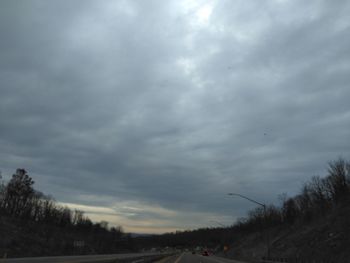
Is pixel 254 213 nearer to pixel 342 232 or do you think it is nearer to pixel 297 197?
pixel 297 197

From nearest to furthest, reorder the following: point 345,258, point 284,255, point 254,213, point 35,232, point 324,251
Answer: point 345,258 < point 324,251 < point 284,255 < point 35,232 < point 254,213

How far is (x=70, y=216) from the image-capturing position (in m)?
180

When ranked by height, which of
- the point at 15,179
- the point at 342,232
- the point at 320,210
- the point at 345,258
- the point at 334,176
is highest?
the point at 15,179

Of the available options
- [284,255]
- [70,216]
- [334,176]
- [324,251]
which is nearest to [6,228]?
[284,255]

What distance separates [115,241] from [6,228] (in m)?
101

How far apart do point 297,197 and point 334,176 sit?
108 ft

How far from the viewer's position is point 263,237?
109 m

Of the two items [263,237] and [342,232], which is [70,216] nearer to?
[263,237]

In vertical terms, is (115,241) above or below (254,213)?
below

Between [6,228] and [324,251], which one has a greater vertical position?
[6,228]

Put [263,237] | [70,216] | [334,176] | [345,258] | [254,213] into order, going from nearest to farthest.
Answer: [345,258], [334,176], [263,237], [254,213], [70,216]

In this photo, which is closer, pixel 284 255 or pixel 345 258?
pixel 345 258

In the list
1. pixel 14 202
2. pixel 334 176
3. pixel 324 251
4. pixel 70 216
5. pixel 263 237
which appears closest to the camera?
pixel 324 251

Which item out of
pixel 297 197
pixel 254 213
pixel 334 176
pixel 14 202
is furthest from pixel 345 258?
pixel 254 213
